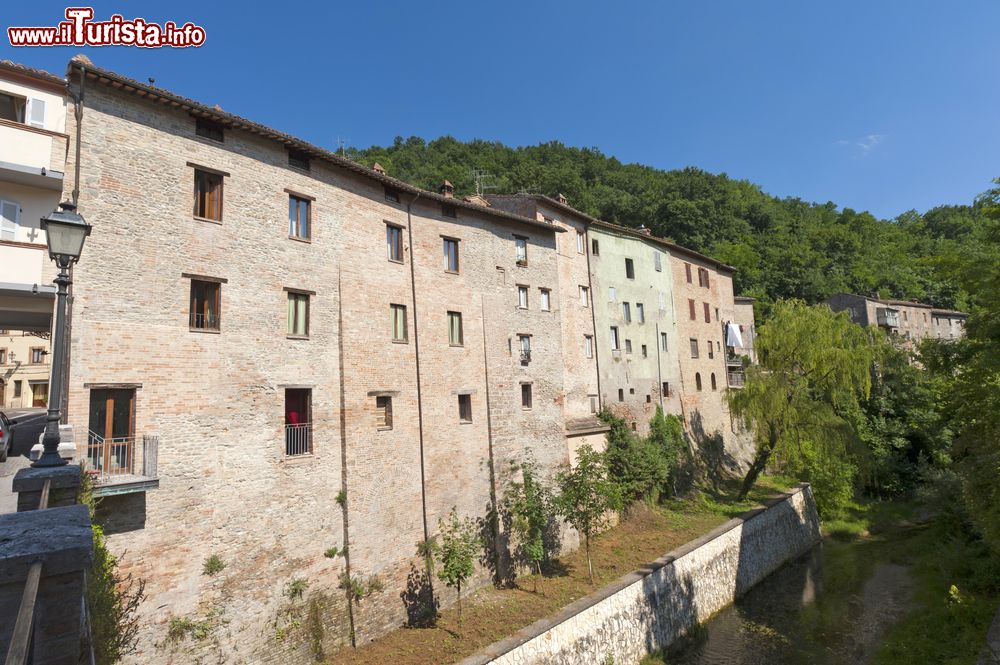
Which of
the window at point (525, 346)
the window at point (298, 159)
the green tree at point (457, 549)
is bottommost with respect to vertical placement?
the green tree at point (457, 549)

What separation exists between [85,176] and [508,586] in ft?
61.9

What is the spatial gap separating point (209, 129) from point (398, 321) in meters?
8.22

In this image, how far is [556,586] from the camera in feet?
65.4

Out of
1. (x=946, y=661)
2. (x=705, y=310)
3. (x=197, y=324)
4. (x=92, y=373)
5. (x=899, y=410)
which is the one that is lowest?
(x=946, y=661)

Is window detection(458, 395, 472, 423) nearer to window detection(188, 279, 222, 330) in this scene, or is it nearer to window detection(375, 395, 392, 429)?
window detection(375, 395, 392, 429)

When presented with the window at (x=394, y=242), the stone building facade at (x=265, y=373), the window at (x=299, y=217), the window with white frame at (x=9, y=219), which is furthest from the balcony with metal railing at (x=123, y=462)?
the window at (x=394, y=242)

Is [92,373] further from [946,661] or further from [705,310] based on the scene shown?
[705,310]

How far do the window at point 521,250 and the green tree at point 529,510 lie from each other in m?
8.80

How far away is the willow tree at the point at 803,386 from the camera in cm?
2725

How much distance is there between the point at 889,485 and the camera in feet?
109

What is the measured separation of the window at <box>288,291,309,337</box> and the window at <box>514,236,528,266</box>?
34.6ft

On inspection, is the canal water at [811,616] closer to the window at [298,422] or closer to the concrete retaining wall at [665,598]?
the concrete retaining wall at [665,598]

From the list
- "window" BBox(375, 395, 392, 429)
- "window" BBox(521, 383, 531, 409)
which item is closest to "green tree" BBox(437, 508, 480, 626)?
"window" BBox(375, 395, 392, 429)

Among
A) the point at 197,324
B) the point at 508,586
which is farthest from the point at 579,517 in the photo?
the point at 197,324
